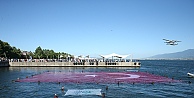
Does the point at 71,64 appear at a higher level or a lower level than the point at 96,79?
higher

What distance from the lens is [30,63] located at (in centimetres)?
11456

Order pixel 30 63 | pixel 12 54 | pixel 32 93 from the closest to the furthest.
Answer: pixel 32 93, pixel 30 63, pixel 12 54

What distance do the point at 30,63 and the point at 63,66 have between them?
54.5 ft

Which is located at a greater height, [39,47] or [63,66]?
[39,47]

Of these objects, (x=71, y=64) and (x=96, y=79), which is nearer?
(x=96, y=79)

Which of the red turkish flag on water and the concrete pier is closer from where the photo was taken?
the red turkish flag on water

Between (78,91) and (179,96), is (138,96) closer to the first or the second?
(179,96)

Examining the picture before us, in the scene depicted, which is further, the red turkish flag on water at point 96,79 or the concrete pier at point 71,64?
the concrete pier at point 71,64

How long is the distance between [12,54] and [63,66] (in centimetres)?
3969

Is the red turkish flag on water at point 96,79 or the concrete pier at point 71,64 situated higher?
the concrete pier at point 71,64

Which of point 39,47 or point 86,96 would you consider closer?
point 86,96

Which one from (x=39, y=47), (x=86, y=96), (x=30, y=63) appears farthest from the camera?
(x=39, y=47)

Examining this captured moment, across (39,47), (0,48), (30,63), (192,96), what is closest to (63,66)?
(30,63)

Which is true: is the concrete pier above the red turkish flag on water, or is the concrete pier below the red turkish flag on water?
above
